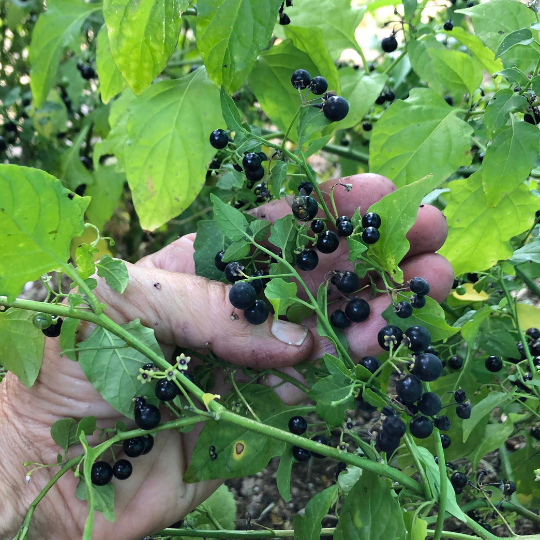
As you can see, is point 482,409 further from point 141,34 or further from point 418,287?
point 141,34

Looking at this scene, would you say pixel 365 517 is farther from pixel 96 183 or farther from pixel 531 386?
pixel 96 183

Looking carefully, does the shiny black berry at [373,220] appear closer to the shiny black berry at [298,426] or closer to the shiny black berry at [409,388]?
the shiny black berry at [409,388]

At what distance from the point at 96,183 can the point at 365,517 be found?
1.51m

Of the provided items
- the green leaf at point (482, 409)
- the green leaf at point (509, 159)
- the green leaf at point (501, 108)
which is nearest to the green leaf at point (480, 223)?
the green leaf at point (509, 159)

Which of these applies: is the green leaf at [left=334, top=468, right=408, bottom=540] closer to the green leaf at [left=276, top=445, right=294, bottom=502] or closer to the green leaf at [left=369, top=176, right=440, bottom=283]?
the green leaf at [left=276, top=445, right=294, bottom=502]

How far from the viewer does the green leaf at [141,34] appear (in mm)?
875

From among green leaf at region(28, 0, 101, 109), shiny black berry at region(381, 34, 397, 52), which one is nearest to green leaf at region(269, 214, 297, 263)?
shiny black berry at region(381, 34, 397, 52)

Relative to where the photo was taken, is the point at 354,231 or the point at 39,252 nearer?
the point at 39,252

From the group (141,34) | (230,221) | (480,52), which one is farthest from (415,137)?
(141,34)

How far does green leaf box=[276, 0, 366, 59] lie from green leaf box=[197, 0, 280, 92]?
50 centimetres

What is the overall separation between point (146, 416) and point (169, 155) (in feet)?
1.94

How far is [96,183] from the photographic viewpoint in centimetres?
188

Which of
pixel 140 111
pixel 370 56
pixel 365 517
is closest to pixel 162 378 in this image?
pixel 365 517

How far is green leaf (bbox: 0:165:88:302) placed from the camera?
26.1 inches
